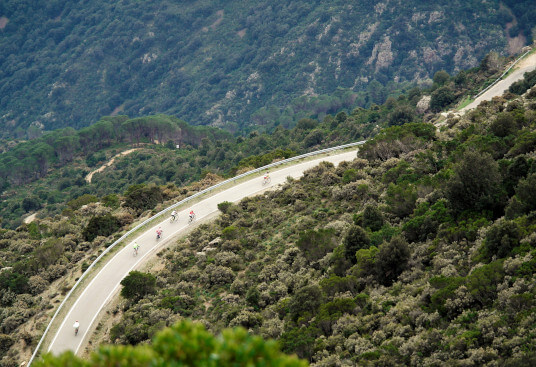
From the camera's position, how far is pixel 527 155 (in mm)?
32750

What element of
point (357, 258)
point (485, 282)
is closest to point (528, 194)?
point (485, 282)

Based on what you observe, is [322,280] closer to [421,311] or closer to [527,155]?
[421,311]

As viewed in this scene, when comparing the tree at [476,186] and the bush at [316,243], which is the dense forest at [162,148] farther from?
the tree at [476,186]

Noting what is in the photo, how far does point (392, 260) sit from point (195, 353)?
1890 centimetres

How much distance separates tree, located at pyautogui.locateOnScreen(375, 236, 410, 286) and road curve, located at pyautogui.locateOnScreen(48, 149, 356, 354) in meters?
18.8

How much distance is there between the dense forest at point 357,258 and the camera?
2181 centimetres

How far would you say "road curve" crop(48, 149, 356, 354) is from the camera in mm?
36250

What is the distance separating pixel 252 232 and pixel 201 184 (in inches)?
589

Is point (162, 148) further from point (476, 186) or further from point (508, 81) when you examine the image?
point (476, 186)

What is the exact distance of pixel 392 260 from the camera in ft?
91.9

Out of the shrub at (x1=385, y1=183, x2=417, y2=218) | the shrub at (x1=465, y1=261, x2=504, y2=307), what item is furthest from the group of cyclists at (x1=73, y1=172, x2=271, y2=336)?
the shrub at (x1=465, y1=261, x2=504, y2=307)

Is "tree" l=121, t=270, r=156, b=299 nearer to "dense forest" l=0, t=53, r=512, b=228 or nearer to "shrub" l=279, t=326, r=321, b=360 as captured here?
"shrub" l=279, t=326, r=321, b=360

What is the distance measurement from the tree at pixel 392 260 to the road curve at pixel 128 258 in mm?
18764

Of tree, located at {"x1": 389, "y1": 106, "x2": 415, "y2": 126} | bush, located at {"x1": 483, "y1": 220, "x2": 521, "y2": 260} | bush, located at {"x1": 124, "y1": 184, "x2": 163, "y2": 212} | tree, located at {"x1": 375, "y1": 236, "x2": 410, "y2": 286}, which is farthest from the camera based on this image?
tree, located at {"x1": 389, "y1": 106, "x2": 415, "y2": 126}
